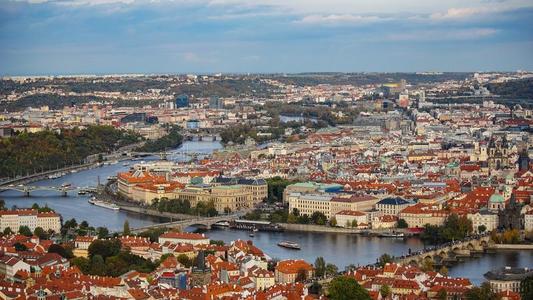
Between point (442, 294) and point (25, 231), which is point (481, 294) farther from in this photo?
point (25, 231)

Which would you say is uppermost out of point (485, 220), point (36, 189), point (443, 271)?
point (443, 271)

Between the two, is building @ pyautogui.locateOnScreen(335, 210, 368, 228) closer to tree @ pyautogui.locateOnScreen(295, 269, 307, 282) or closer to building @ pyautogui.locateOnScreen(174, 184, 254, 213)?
building @ pyautogui.locateOnScreen(174, 184, 254, 213)

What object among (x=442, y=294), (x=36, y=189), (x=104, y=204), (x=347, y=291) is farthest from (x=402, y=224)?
(x=36, y=189)

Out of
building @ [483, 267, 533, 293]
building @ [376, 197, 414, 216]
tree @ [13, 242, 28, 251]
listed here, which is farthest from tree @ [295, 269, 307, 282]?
building @ [376, 197, 414, 216]

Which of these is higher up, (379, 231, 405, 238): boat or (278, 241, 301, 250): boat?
(278, 241, 301, 250): boat

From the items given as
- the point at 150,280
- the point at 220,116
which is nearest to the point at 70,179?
the point at 150,280

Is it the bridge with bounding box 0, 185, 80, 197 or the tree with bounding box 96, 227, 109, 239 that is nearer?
the tree with bounding box 96, 227, 109, 239

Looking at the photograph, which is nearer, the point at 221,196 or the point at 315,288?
the point at 315,288
